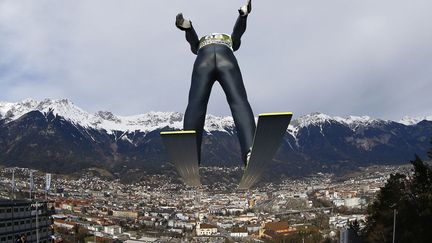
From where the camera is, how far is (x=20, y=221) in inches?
2544

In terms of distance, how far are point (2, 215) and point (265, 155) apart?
2188 inches

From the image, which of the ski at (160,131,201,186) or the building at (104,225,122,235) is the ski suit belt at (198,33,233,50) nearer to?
the ski at (160,131,201,186)

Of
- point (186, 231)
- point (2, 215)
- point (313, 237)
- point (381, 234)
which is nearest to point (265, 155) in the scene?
point (381, 234)

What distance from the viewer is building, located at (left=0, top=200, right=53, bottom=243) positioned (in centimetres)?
6097

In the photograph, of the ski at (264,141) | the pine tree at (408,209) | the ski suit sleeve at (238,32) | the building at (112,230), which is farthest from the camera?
the building at (112,230)

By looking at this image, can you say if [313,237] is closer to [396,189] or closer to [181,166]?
[396,189]

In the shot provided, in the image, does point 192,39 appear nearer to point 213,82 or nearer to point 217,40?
point 217,40

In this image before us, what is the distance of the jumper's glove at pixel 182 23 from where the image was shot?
13530 millimetres

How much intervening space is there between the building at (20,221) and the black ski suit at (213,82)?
49326 millimetres

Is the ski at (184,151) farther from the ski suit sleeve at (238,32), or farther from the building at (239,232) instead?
the building at (239,232)

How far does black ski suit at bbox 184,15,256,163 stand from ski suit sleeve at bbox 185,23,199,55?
0.47 m

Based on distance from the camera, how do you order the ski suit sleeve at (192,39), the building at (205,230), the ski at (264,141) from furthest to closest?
the building at (205,230), the ski suit sleeve at (192,39), the ski at (264,141)

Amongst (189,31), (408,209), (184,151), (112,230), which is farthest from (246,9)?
(112,230)

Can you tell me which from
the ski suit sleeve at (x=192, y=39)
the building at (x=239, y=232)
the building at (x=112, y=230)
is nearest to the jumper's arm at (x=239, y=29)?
the ski suit sleeve at (x=192, y=39)
